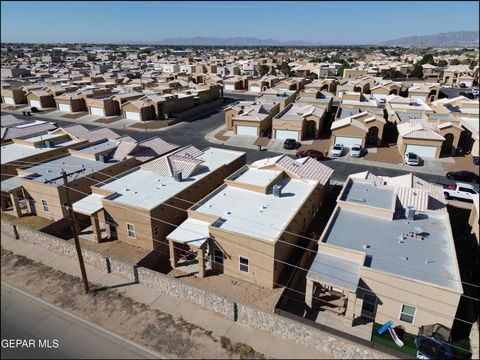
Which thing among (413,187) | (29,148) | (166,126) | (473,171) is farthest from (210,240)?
(166,126)

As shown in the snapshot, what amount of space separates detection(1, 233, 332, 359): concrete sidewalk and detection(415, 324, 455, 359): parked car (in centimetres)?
487

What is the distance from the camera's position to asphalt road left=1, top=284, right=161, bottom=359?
14.4 m

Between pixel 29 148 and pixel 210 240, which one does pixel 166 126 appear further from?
pixel 210 240

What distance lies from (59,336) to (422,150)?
44.0 metres

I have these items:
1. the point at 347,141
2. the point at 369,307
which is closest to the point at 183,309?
the point at 369,307

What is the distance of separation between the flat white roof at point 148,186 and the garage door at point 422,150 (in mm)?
26623

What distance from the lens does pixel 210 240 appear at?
22.1 m

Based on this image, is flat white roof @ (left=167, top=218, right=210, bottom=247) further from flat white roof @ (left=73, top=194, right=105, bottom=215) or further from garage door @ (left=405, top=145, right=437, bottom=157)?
garage door @ (left=405, top=145, right=437, bottom=157)

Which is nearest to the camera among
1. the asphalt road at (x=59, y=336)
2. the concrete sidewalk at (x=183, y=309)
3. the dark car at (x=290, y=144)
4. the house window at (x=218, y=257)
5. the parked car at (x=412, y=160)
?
the asphalt road at (x=59, y=336)

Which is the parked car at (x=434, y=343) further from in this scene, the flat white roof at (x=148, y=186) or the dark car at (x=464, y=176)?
the dark car at (x=464, y=176)

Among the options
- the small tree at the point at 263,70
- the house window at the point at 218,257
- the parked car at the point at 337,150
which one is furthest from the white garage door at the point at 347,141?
the small tree at the point at 263,70

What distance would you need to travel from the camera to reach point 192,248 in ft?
73.9

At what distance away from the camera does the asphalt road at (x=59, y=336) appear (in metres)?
14.4

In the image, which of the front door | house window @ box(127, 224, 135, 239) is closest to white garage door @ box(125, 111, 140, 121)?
house window @ box(127, 224, 135, 239)
